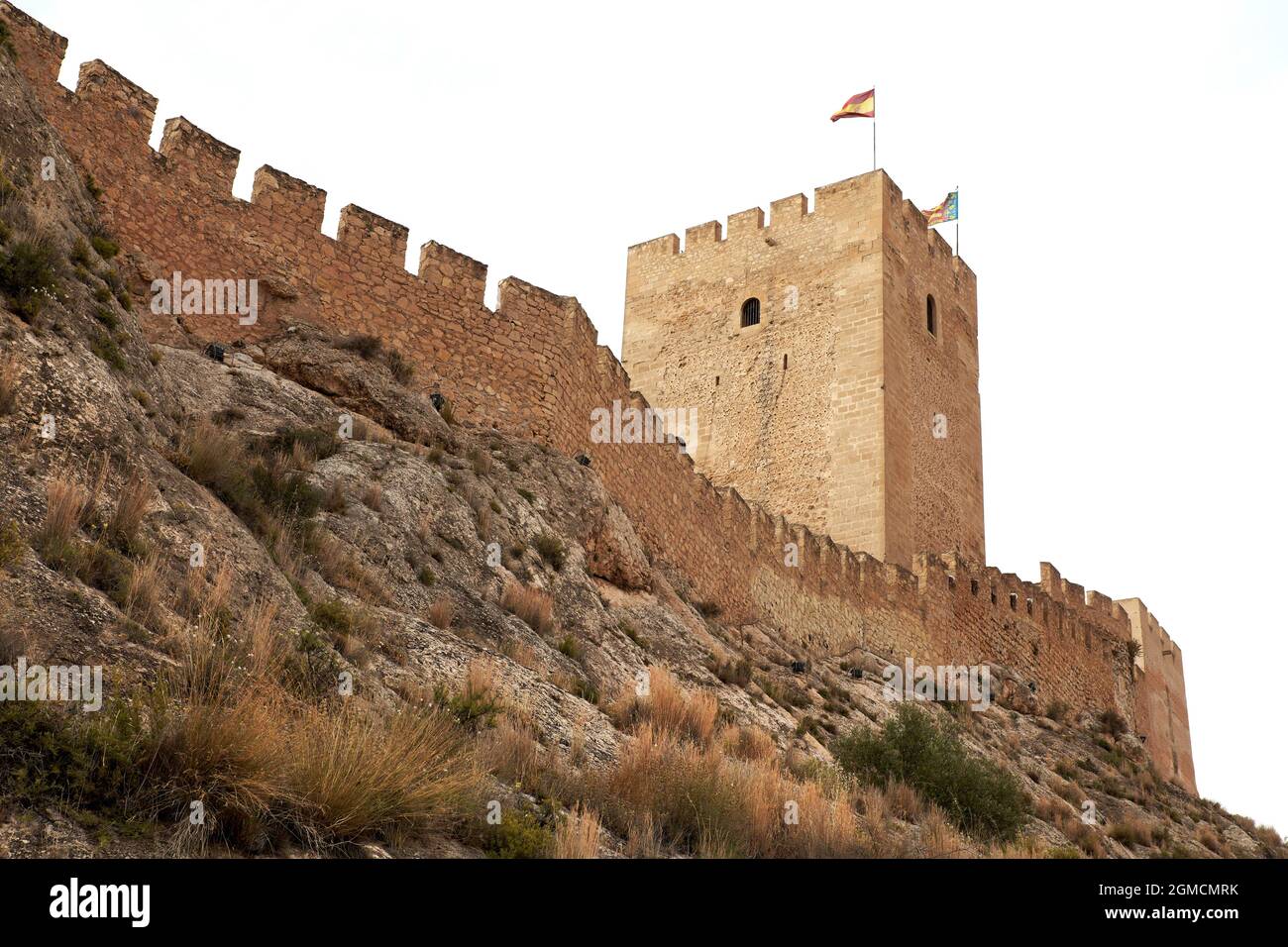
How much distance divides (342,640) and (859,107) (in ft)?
84.9

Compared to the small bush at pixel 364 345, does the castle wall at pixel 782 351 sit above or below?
above

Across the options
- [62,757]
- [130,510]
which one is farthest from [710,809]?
[130,510]

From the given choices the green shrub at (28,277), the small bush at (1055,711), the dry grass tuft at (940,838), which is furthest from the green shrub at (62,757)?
the small bush at (1055,711)

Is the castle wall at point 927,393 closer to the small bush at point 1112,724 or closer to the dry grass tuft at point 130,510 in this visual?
the small bush at point 1112,724

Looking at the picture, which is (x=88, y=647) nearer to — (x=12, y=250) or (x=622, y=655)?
(x=12, y=250)

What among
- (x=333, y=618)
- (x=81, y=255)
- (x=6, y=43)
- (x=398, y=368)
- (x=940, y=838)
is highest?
(x=6, y=43)

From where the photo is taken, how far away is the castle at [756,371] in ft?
40.9

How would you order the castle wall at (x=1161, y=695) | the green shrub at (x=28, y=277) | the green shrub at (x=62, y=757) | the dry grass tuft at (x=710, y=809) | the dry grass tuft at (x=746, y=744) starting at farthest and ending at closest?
the castle wall at (x=1161, y=695) → the dry grass tuft at (x=746, y=744) → the green shrub at (x=28, y=277) → the dry grass tuft at (x=710, y=809) → the green shrub at (x=62, y=757)

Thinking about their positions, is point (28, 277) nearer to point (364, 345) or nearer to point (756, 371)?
point (364, 345)

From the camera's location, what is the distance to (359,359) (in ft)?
42.7

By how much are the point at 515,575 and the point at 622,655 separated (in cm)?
122

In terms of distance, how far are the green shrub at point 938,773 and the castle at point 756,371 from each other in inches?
178

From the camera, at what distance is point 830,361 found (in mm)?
28766

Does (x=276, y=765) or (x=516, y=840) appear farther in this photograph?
(x=516, y=840)
